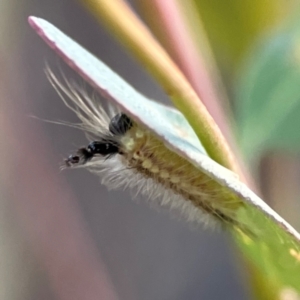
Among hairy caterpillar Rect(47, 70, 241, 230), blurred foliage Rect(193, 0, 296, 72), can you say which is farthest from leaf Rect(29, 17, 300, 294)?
blurred foliage Rect(193, 0, 296, 72)

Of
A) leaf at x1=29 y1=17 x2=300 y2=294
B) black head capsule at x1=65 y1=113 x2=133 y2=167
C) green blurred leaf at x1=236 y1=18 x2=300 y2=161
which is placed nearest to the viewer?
leaf at x1=29 y1=17 x2=300 y2=294

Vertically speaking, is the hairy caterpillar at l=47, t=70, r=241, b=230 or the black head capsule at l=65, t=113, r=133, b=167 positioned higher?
the black head capsule at l=65, t=113, r=133, b=167

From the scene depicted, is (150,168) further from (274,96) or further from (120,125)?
(274,96)

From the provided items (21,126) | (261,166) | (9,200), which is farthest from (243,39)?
(9,200)

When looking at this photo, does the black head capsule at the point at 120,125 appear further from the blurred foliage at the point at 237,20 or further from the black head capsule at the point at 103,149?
the blurred foliage at the point at 237,20

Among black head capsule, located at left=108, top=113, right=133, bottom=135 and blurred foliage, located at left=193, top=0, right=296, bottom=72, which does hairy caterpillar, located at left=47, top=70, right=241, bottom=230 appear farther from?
blurred foliage, located at left=193, top=0, right=296, bottom=72

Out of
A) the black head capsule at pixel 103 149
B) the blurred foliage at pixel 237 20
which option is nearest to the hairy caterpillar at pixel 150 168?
the black head capsule at pixel 103 149

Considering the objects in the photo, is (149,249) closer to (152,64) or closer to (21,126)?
(21,126)
